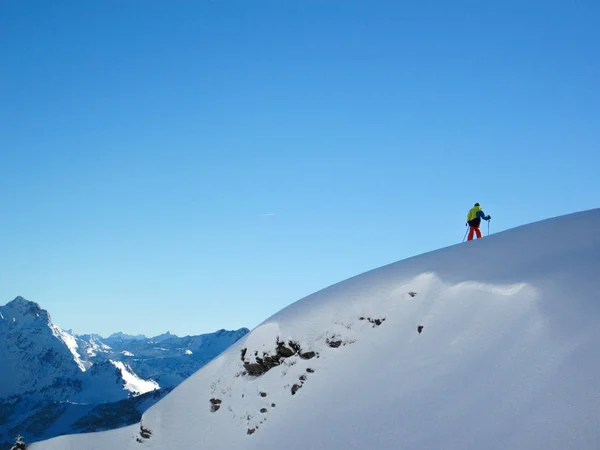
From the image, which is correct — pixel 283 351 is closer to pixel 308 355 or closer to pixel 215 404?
pixel 308 355

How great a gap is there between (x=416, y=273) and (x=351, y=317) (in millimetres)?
3206

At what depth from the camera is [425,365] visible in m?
14.3

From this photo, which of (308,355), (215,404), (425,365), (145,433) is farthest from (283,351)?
(145,433)

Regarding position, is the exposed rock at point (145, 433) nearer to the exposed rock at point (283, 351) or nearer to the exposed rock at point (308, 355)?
the exposed rock at point (283, 351)

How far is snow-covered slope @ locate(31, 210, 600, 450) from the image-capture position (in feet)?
35.1

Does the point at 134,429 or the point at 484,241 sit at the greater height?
the point at 484,241

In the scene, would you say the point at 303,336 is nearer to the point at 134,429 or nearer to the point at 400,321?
the point at 400,321

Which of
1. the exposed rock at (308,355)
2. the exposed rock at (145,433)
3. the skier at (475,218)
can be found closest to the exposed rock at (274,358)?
the exposed rock at (308,355)

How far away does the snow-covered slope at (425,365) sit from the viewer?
422 inches

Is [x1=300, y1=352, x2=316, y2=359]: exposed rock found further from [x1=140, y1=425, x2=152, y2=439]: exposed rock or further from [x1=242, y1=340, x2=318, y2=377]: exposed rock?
[x1=140, y1=425, x2=152, y2=439]: exposed rock

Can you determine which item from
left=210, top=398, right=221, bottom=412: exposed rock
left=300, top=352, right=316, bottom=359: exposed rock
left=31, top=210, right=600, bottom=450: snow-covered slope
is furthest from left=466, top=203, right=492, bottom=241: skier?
left=210, top=398, right=221, bottom=412: exposed rock

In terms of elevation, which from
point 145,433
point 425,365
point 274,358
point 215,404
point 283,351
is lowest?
point 145,433

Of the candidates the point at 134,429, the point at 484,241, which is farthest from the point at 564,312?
the point at 134,429

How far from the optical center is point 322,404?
15867 millimetres
